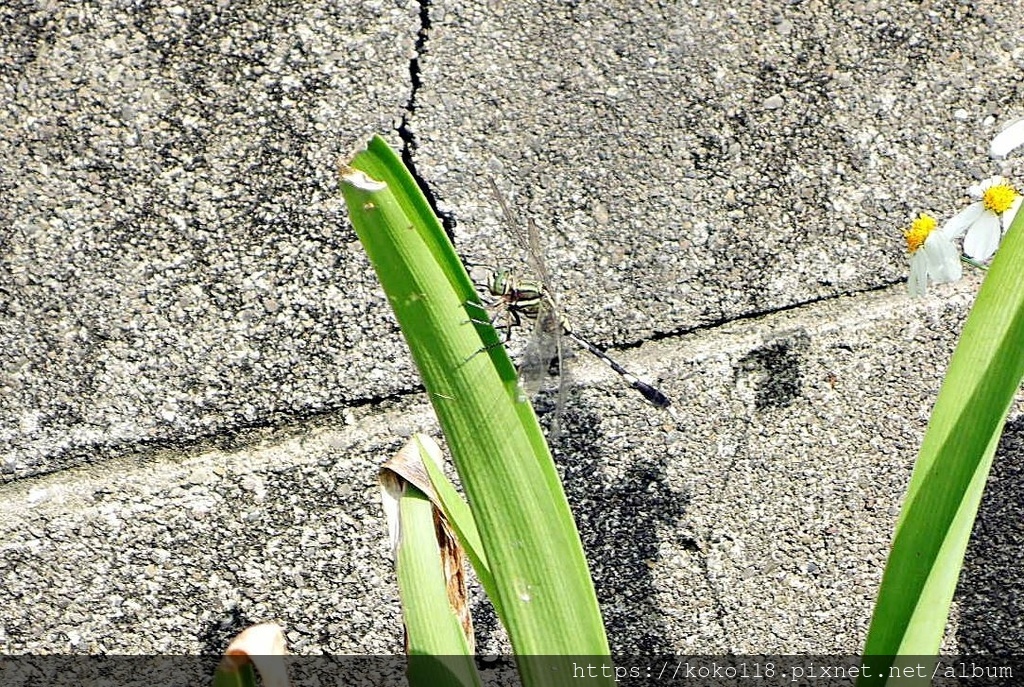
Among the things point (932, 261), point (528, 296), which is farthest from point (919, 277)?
point (528, 296)

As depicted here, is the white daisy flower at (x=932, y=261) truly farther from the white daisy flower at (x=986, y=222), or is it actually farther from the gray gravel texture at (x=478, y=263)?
the gray gravel texture at (x=478, y=263)

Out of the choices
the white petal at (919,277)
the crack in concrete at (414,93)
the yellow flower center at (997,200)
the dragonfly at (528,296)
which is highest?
the crack in concrete at (414,93)

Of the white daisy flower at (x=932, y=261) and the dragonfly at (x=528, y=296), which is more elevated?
the white daisy flower at (x=932, y=261)

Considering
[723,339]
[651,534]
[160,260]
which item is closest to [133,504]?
[160,260]

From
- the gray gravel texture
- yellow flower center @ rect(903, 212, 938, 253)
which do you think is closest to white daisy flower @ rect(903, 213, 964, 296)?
yellow flower center @ rect(903, 212, 938, 253)

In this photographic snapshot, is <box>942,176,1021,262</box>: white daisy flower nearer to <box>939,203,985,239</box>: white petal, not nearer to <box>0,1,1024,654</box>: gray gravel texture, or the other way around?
<box>939,203,985,239</box>: white petal

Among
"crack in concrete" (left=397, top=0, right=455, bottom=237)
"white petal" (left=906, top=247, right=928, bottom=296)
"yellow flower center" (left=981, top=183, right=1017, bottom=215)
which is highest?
"crack in concrete" (left=397, top=0, right=455, bottom=237)

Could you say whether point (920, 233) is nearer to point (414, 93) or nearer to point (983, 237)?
point (983, 237)

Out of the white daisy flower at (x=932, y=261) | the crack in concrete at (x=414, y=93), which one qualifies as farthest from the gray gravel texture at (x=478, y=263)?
the white daisy flower at (x=932, y=261)
